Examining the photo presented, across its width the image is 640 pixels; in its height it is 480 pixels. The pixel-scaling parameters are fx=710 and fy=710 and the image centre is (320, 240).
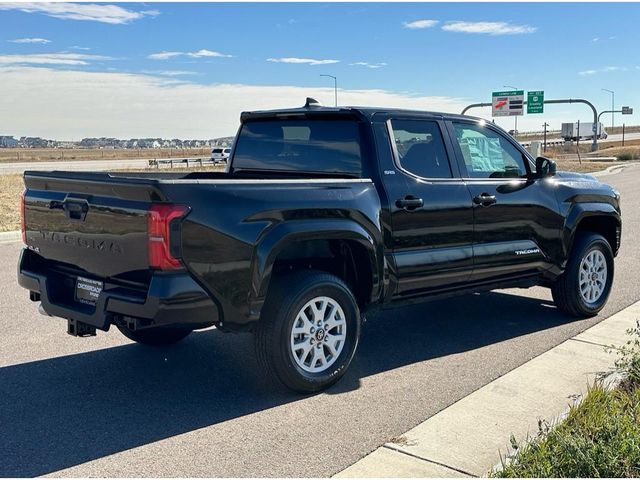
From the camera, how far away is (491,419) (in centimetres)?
433

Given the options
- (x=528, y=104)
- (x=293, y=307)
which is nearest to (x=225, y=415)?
(x=293, y=307)

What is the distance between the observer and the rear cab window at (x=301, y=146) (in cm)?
541

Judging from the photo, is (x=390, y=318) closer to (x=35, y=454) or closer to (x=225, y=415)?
(x=225, y=415)

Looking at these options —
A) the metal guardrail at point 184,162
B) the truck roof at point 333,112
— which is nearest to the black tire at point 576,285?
the truck roof at point 333,112

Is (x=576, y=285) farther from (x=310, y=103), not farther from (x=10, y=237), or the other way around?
(x=10, y=237)

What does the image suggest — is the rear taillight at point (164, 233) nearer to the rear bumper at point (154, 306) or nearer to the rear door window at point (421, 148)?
the rear bumper at point (154, 306)

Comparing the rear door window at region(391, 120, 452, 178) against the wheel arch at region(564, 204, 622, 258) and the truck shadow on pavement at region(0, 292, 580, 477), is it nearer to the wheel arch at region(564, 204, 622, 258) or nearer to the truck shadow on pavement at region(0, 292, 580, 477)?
the truck shadow on pavement at region(0, 292, 580, 477)

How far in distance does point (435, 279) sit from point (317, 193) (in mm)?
1415

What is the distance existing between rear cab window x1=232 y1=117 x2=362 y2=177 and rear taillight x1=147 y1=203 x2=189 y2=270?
1.66 meters

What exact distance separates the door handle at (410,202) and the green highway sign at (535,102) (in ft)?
171

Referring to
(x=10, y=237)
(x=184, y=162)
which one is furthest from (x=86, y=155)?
(x=10, y=237)

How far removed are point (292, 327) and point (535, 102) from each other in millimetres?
53719

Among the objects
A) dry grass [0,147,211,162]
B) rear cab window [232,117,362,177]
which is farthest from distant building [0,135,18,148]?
rear cab window [232,117,362,177]

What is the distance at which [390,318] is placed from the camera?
7.03 meters
